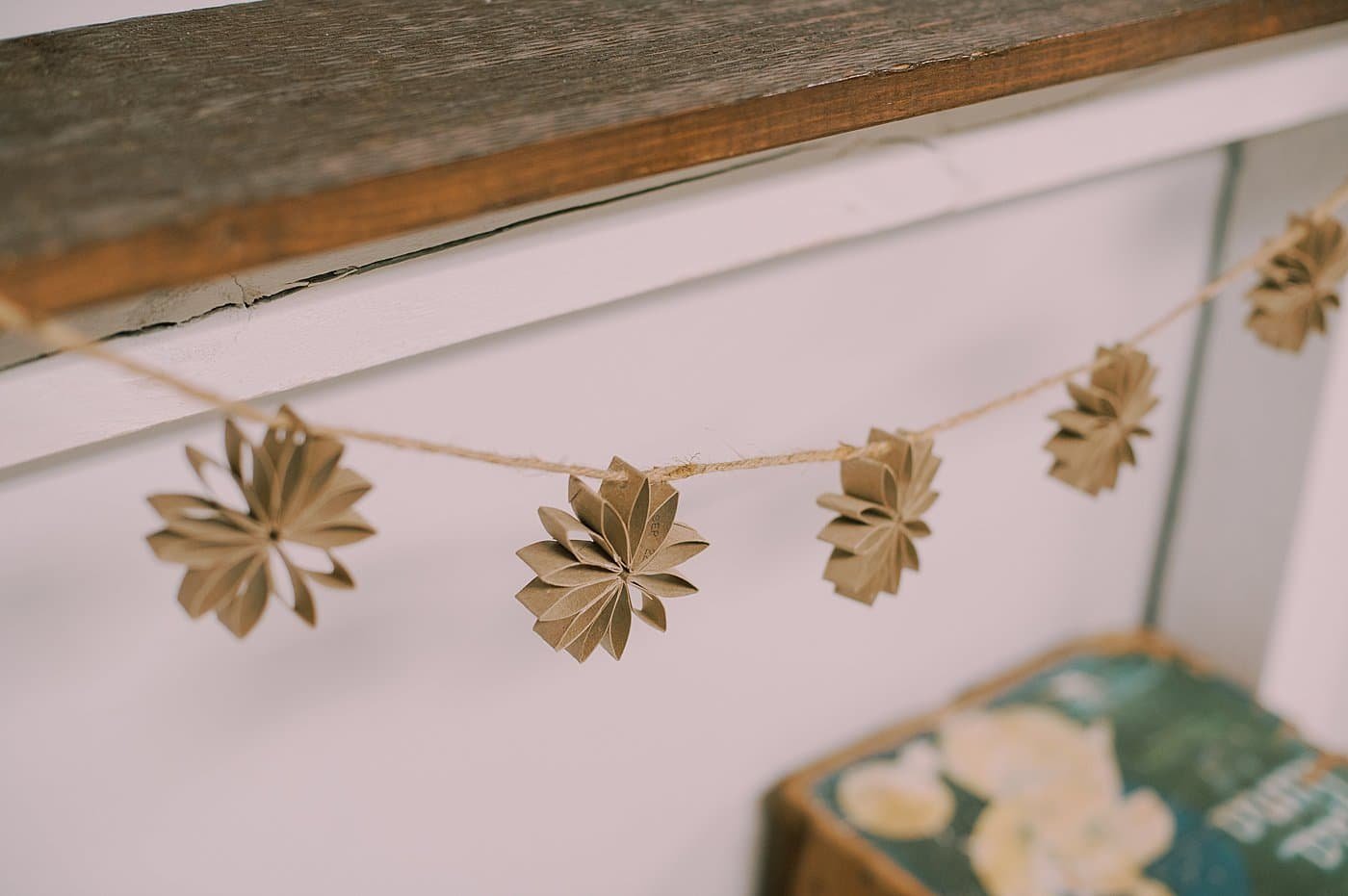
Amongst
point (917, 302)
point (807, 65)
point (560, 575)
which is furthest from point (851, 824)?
point (807, 65)

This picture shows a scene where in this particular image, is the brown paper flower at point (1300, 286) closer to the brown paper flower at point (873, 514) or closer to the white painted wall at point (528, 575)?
the white painted wall at point (528, 575)

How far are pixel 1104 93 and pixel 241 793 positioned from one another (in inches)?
28.0

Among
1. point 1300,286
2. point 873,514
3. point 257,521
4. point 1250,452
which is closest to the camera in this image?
point 257,521

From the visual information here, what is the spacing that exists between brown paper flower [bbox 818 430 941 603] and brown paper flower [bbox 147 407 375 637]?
241 millimetres

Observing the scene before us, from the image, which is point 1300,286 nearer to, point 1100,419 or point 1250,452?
point 1100,419

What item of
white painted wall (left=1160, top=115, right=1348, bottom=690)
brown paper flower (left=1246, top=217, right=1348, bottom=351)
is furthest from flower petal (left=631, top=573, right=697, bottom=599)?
white painted wall (left=1160, top=115, right=1348, bottom=690)

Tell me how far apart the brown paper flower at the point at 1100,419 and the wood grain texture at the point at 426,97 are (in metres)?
A: 0.17

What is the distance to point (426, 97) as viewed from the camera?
0.47m

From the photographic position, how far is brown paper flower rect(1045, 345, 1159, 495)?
67 cm

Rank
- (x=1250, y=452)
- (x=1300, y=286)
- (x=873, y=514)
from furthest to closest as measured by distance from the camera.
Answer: (x=1250, y=452) < (x=1300, y=286) < (x=873, y=514)

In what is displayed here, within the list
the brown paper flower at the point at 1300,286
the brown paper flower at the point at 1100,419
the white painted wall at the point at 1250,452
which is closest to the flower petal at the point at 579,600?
the brown paper flower at the point at 1100,419

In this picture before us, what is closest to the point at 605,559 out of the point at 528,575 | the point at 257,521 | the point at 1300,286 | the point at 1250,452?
the point at 257,521

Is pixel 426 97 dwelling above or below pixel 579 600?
above

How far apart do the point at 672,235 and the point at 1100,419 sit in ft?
0.91
